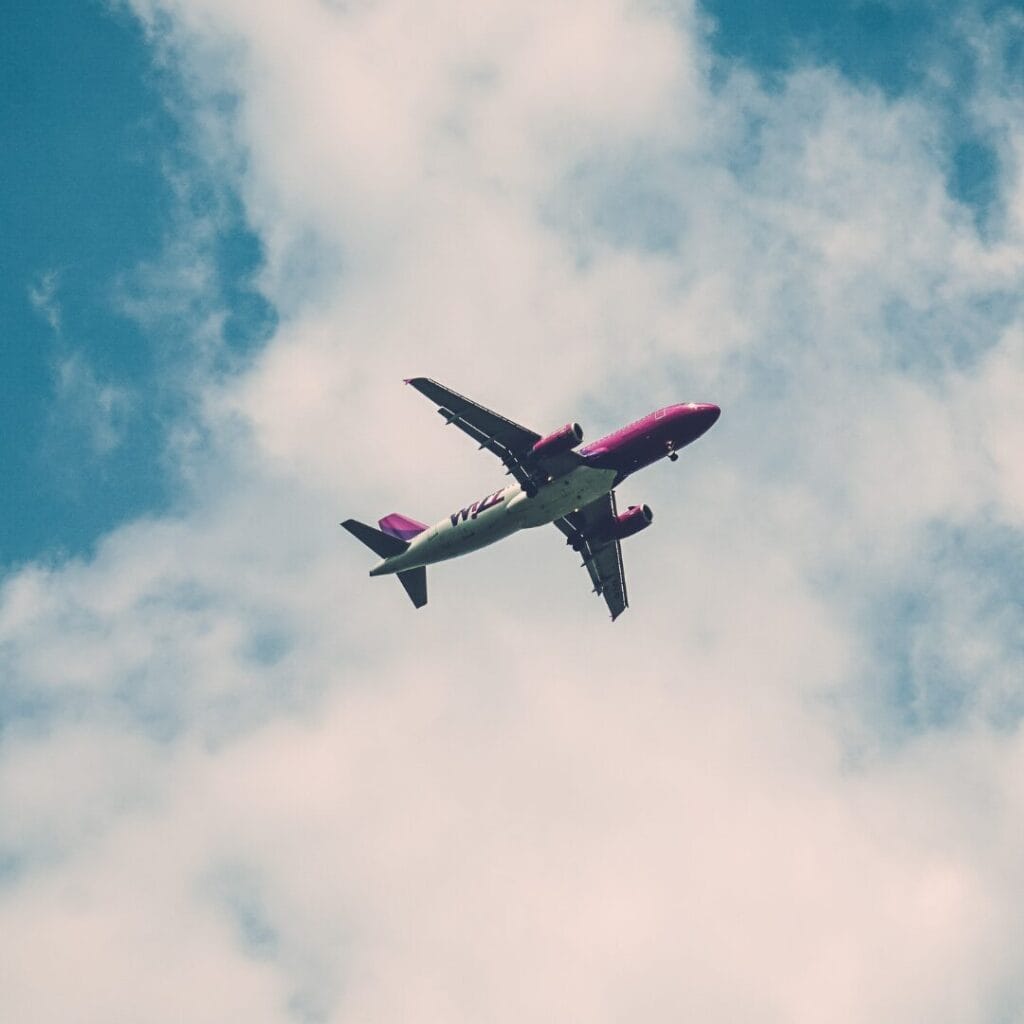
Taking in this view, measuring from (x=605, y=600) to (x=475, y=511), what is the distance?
16.5 meters

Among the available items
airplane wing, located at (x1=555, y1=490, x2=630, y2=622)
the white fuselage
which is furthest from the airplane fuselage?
airplane wing, located at (x1=555, y1=490, x2=630, y2=622)

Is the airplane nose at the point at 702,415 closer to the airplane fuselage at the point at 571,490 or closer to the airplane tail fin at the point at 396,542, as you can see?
the airplane fuselage at the point at 571,490

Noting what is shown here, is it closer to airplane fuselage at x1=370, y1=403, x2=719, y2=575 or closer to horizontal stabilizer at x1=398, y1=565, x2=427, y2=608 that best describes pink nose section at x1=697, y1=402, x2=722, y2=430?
airplane fuselage at x1=370, y1=403, x2=719, y2=575

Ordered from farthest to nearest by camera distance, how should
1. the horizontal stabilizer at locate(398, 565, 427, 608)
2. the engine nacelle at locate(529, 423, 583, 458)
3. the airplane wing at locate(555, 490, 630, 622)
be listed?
the airplane wing at locate(555, 490, 630, 622), the horizontal stabilizer at locate(398, 565, 427, 608), the engine nacelle at locate(529, 423, 583, 458)

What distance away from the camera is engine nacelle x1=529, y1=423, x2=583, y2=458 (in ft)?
241

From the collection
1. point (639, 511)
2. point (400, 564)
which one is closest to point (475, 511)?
point (400, 564)

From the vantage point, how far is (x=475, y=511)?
78.0 meters

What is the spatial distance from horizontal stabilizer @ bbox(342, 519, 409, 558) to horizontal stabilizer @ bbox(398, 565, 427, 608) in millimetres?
2534

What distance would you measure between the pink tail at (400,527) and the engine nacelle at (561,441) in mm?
13937

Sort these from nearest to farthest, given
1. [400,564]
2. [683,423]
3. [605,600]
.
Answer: [683,423]
[400,564]
[605,600]

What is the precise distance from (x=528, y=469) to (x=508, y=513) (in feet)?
10.3

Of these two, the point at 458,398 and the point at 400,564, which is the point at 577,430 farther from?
the point at 400,564

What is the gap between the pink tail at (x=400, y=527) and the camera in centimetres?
8444

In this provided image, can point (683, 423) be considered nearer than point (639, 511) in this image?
Yes
